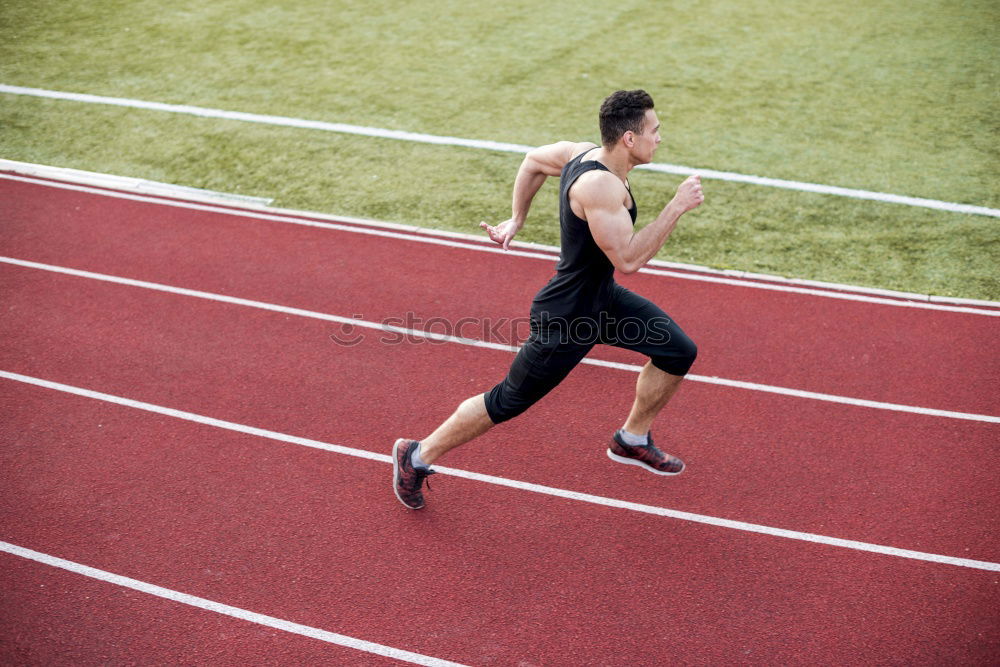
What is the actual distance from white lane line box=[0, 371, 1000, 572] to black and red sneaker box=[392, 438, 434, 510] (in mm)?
381

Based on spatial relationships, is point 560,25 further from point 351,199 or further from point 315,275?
point 315,275

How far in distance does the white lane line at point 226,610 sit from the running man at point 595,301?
862mm

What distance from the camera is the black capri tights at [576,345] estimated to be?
3926 mm

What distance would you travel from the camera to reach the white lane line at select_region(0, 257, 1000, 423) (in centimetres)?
504

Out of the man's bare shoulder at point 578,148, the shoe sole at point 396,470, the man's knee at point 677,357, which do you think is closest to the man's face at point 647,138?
the man's bare shoulder at point 578,148

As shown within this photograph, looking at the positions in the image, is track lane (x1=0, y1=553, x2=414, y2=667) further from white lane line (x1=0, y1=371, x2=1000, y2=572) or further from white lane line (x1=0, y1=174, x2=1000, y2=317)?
white lane line (x1=0, y1=174, x2=1000, y2=317)

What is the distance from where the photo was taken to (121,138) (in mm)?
8977

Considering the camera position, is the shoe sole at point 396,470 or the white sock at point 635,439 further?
the white sock at point 635,439

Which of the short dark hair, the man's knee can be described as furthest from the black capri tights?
the short dark hair

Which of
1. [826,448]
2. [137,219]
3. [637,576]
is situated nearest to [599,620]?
[637,576]

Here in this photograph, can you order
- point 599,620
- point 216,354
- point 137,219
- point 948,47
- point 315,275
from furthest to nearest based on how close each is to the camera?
point 948,47 → point 137,219 → point 315,275 → point 216,354 → point 599,620

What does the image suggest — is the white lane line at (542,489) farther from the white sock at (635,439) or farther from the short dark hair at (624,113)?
the short dark hair at (624,113)

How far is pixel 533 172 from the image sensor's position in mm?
4227

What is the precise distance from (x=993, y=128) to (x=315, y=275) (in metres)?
7.00
